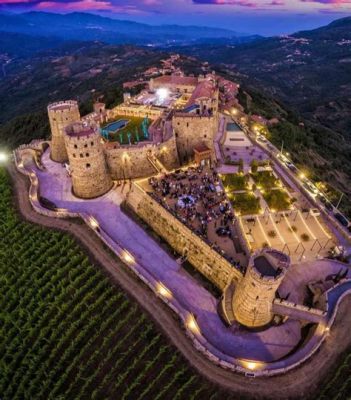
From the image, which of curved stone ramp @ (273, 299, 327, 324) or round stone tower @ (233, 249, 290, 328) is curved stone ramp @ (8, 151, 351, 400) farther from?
round stone tower @ (233, 249, 290, 328)

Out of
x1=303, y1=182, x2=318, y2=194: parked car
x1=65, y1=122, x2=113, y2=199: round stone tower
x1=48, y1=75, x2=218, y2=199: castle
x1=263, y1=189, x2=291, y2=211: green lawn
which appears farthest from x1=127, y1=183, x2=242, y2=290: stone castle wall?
x1=303, y1=182, x2=318, y2=194: parked car

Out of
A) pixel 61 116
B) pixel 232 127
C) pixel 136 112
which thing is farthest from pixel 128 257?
pixel 232 127

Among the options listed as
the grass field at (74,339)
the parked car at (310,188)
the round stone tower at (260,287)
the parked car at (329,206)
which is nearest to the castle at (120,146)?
the grass field at (74,339)

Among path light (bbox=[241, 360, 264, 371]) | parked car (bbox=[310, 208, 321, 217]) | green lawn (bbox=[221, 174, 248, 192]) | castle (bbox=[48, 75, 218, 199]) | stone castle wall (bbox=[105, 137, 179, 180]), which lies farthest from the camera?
stone castle wall (bbox=[105, 137, 179, 180])

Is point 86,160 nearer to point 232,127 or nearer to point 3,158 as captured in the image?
point 3,158

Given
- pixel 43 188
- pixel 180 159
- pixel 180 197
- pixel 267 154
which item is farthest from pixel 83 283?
pixel 267 154

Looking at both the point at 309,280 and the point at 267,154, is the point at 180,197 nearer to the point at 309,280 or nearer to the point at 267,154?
the point at 309,280
